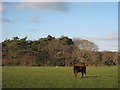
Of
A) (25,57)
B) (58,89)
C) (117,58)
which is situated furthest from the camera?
(117,58)

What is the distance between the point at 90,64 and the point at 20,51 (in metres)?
14.5

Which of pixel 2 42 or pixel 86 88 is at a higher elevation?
pixel 2 42

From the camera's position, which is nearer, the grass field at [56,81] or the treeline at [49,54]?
the grass field at [56,81]

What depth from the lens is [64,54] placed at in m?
45.9

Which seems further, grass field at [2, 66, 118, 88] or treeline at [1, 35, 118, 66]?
treeline at [1, 35, 118, 66]

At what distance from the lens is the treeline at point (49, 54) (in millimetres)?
43688

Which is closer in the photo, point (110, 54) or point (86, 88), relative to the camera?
point (86, 88)

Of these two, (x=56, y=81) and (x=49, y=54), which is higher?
(x=49, y=54)

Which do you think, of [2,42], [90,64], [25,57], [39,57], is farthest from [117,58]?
[2,42]

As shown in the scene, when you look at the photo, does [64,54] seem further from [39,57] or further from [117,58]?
[117,58]

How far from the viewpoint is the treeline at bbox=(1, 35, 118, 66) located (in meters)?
43.7

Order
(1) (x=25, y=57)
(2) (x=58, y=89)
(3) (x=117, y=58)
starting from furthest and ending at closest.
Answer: (3) (x=117, y=58) < (1) (x=25, y=57) < (2) (x=58, y=89)

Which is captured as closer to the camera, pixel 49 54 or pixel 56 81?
pixel 56 81

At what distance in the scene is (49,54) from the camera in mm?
45031
